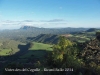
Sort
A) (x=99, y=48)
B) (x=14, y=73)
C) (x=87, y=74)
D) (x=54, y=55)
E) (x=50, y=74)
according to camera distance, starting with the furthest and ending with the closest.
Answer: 1. (x=99, y=48)
2. (x=14, y=73)
3. (x=54, y=55)
4. (x=50, y=74)
5. (x=87, y=74)

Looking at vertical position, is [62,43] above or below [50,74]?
above

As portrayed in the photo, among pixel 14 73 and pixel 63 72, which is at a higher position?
pixel 63 72

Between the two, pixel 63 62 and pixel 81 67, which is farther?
pixel 63 62

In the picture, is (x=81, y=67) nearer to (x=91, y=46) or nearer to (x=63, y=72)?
(x=63, y=72)

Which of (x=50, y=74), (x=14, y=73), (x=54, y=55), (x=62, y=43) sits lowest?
(x=14, y=73)

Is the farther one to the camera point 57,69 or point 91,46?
point 91,46

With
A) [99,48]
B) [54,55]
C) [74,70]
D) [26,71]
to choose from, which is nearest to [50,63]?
[54,55]

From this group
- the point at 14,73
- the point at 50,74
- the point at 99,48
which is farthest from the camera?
the point at 99,48

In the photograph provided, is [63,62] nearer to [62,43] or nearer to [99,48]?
[62,43]

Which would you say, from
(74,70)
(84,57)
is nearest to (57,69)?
(74,70)
